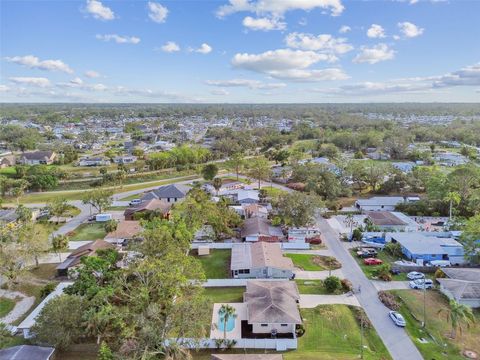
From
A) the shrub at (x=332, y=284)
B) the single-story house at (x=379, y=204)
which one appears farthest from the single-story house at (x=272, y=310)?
the single-story house at (x=379, y=204)

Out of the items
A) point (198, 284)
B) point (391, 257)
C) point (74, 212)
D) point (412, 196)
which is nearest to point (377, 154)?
point (412, 196)

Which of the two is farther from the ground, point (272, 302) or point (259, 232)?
point (272, 302)

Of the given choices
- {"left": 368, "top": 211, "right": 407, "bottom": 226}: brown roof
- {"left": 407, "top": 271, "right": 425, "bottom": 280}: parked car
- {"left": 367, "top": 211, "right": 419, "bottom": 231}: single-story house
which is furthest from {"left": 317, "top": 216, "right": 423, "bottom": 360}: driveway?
{"left": 368, "top": 211, "right": 407, "bottom": 226}: brown roof

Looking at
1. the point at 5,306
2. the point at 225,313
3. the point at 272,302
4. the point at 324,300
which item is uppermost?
the point at 225,313

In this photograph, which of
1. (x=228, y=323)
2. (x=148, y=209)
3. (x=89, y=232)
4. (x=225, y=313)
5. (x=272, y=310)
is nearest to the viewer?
(x=225, y=313)

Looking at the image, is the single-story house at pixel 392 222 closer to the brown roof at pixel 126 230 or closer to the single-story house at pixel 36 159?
the brown roof at pixel 126 230

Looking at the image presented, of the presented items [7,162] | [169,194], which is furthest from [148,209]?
[7,162]

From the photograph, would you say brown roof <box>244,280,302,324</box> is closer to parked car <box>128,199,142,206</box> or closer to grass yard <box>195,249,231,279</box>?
grass yard <box>195,249,231,279</box>

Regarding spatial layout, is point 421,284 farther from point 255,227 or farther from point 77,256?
point 77,256
